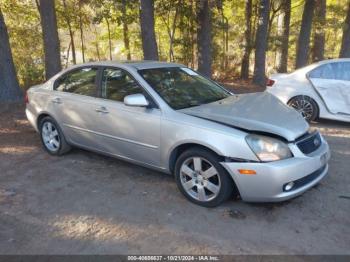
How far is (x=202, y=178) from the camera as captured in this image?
392cm

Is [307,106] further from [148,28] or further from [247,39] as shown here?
[247,39]

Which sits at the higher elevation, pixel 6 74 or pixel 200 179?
pixel 6 74

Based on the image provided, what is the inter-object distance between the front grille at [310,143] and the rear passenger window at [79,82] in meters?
2.89

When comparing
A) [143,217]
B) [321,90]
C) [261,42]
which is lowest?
[143,217]

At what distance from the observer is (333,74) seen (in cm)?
730

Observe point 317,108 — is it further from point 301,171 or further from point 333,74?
point 301,171

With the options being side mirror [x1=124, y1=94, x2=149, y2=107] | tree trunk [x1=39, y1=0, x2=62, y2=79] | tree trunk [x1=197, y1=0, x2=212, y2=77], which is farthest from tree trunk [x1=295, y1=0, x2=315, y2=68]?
side mirror [x1=124, y1=94, x2=149, y2=107]

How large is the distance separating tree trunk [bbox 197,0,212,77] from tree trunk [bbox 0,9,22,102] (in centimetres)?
651

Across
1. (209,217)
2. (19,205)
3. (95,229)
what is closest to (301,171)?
(209,217)

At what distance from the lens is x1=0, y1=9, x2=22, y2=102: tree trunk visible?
8586mm

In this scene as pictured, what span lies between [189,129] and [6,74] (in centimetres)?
665

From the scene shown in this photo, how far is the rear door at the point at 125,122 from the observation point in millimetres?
4293

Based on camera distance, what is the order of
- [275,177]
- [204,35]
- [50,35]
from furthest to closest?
[204,35] < [50,35] < [275,177]

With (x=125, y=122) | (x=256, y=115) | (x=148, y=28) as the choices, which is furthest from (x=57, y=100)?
(x=148, y=28)
